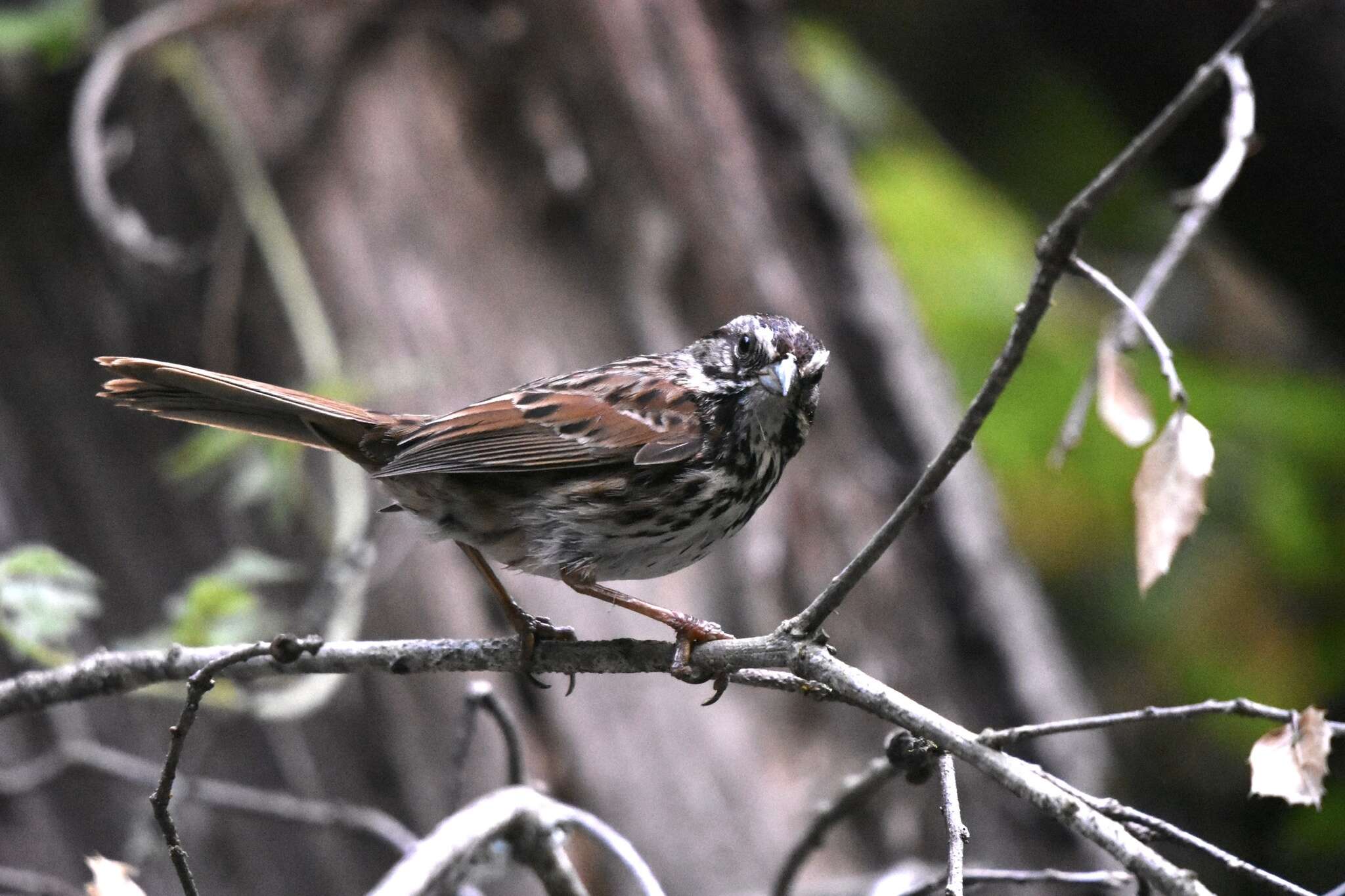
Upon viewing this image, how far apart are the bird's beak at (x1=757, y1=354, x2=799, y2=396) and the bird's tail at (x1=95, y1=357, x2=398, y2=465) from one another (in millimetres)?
1012

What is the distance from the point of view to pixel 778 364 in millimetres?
3535

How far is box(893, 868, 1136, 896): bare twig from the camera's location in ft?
6.83

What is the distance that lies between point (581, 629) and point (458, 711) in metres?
0.53

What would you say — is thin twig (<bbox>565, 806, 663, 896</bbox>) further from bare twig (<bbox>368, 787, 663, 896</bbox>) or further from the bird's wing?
the bird's wing

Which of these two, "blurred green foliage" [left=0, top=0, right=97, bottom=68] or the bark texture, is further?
"blurred green foliage" [left=0, top=0, right=97, bottom=68]

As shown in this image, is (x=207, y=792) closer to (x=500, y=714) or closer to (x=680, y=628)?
(x=500, y=714)

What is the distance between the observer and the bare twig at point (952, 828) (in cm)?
175

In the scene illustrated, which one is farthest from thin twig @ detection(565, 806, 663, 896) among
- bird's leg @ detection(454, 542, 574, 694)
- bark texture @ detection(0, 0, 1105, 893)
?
bark texture @ detection(0, 0, 1105, 893)

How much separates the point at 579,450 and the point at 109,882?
1729 mm

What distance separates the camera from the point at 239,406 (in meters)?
3.35

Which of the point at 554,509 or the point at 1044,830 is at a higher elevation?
the point at 554,509

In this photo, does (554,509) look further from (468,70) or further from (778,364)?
(468,70)

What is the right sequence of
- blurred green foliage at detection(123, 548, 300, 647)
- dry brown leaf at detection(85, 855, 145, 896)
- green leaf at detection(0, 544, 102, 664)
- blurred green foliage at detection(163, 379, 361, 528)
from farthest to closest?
blurred green foliage at detection(163, 379, 361, 528)
blurred green foliage at detection(123, 548, 300, 647)
green leaf at detection(0, 544, 102, 664)
dry brown leaf at detection(85, 855, 145, 896)

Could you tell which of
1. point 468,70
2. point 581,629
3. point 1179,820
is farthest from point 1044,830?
point 468,70
